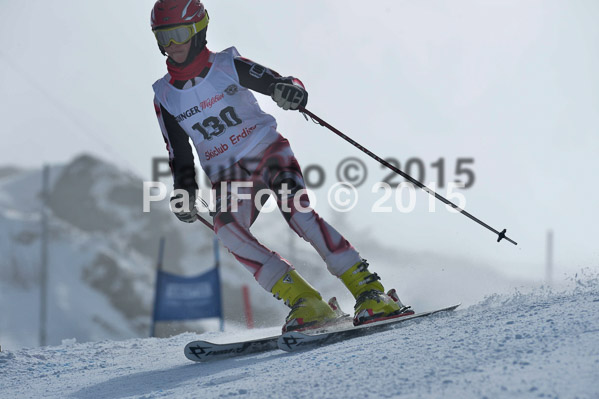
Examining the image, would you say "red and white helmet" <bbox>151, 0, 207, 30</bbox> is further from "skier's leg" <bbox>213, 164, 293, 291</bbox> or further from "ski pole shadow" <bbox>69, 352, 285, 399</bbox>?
"ski pole shadow" <bbox>69, 352, 285, 399</bbox>

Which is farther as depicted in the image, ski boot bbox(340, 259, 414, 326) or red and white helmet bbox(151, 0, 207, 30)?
red and white helmet bbox(151, 0, 207, 30)

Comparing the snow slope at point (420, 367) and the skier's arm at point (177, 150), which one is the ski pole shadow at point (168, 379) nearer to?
the snow slope at point (420, 367)

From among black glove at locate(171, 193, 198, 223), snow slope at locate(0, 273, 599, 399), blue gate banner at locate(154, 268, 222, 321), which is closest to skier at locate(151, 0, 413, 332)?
black glove at locate(171, 193, 198, 223)

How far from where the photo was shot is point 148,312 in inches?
2918

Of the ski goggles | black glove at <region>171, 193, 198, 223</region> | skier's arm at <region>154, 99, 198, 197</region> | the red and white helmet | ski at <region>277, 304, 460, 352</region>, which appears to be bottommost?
ski at <region>277, 304, 460, 352</region>

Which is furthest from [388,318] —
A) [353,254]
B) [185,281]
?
[185,281]

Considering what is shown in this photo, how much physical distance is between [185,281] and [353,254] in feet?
23.5

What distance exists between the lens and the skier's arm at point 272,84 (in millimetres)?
4059

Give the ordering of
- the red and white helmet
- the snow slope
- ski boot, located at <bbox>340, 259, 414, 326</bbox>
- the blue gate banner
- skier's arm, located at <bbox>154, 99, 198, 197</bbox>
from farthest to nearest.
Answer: the blue gate banner, skier's arm, located at <bbox>154, 99, 198, 197</bbox>, the red and white helmet, ski boot, located at <bbox>340, 259, 414, 326</bbox>, the snow slope

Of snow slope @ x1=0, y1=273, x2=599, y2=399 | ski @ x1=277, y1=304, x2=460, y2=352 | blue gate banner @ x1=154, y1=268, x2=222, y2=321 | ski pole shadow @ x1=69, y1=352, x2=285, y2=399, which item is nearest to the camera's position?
snow slope @ x1=0, y1=273, x2=599, y2=399

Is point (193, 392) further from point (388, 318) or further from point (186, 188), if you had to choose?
point (186, 188)

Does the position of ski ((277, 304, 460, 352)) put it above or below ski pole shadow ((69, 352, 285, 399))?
above

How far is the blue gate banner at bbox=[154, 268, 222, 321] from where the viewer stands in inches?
418

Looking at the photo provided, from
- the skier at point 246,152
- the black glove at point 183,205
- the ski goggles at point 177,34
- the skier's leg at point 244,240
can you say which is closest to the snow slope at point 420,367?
the skier at point 246,152
